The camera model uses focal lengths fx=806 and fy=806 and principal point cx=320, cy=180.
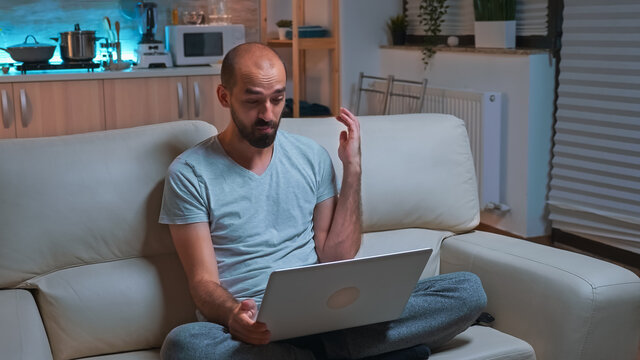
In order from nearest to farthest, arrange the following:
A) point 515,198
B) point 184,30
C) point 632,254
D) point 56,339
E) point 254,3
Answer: point 56,339, point 632,254, point 515,198, point 184,30, point 254,3

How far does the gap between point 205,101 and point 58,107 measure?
0.88 metres

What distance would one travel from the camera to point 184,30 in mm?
5406

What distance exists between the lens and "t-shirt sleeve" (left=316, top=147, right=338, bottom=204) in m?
2.21

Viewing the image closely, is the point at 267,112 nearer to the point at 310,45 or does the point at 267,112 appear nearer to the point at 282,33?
the point at 310,45

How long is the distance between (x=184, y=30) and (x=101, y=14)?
2.08ft

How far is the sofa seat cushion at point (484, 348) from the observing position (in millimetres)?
1964

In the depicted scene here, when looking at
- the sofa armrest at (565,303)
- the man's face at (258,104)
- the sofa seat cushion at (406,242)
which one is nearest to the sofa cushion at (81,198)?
the man's face at (258,104)

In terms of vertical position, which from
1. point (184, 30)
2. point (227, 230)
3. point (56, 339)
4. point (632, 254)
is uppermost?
point (184, 30)

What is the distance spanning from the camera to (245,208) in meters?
2.06

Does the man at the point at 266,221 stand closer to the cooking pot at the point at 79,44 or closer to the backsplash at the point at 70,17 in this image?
the cooking pot at the point at 79,44

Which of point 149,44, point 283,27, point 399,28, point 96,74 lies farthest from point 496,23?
point 96,74

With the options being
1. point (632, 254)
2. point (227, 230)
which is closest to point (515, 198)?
point (632, 254)

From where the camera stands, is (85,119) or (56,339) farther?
(85,119)

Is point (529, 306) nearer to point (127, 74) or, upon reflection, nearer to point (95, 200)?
point (95, 200)
